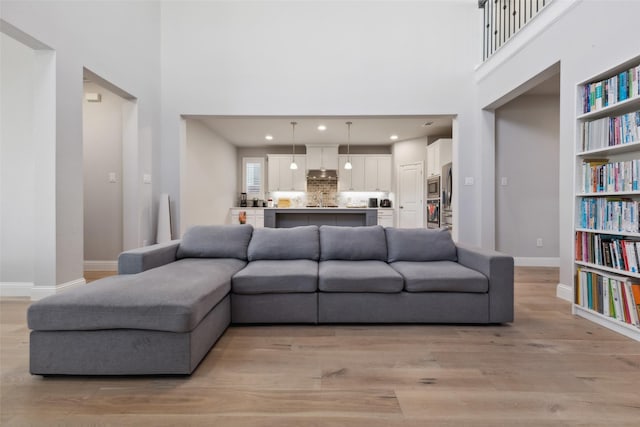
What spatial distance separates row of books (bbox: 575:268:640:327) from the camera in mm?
2264

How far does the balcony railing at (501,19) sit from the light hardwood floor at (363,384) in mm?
3900

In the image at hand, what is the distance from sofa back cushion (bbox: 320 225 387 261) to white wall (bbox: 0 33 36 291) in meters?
3.09

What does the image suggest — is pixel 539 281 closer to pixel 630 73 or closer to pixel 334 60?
pixel 630 73

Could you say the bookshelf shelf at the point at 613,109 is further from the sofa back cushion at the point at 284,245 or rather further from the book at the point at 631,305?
the sofa back cushion at the point at 284,245

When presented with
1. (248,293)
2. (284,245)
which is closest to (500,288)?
(284,245)

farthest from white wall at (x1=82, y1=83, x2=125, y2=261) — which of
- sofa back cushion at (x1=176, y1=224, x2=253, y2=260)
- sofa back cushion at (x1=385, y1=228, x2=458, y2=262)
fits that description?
sofa back cushion at (x1=385, y1=228, x2=458, y2=262)

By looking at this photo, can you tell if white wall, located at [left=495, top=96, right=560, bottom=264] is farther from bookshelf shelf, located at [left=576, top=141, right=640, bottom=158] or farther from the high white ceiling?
bookshelf shelf, located at [left=576, top=141, right=640, bottom=158]

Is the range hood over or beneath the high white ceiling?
beneath

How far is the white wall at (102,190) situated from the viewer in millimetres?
4727

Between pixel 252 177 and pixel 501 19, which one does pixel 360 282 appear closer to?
pixel 501 19

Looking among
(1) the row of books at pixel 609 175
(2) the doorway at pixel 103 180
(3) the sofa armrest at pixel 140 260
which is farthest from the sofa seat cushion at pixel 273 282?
(2) the doorway at pixel 103 180

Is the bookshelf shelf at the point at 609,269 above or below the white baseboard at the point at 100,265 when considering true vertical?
above

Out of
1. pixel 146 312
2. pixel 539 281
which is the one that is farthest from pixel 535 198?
pixel 146 312

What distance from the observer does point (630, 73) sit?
232cm
